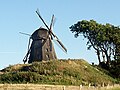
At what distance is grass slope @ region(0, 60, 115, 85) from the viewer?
59781 mm

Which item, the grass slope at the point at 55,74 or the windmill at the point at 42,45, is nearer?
the grass slope at the point at 55,74

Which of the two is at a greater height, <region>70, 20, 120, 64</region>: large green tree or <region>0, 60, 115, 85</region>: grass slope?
<region>70, 20, 120, 64</region>: large green tree

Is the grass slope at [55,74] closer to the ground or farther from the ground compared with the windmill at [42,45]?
closer to the ground

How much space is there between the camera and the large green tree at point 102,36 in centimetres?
8762

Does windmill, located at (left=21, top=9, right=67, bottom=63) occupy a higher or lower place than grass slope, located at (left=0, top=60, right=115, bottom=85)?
higher

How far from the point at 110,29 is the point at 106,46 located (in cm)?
435

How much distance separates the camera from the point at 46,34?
78375 mm

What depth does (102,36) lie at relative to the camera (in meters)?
86.7

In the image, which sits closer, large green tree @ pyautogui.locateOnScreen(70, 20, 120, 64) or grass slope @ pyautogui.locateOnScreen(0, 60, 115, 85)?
grass slope @ pyautogui.locateOnScreen(0, 60, 115, 85)

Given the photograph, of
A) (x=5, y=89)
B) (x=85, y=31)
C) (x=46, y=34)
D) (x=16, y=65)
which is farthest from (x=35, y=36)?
(x=5, y=89)

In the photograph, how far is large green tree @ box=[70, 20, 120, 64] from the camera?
8762cm

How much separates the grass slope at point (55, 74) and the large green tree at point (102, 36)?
46.8 ft

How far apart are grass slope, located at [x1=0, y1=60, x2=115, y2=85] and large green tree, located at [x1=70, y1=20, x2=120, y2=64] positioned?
14.3 m

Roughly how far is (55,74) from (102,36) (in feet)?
86.5
